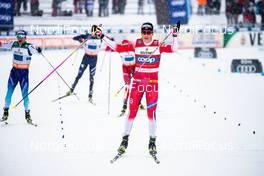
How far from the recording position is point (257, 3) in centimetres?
2548

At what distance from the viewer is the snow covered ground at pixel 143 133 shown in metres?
7.05

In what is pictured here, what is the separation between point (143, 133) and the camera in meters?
9.08

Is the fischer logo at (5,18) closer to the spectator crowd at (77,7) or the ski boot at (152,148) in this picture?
the spectator crowd at (77,7)

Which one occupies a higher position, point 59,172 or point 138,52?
point 138,52

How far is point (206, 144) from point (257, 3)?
755 inches

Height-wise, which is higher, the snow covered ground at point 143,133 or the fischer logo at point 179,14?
the fischer logo at point 179,14

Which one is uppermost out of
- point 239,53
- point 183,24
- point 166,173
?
point 183,24

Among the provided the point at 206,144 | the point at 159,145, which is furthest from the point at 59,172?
the point at 206,144

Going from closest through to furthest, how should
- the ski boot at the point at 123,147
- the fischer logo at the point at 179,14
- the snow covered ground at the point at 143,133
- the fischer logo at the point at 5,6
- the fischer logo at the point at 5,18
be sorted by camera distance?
1. the snow covered ground at the point at 143,133
2. the ski boot at the point at 123,147
3. the fischer logo at the point at 5,6
4. the fischer logo at the point at 5,18
5. the fischer logo at the point at 179,14

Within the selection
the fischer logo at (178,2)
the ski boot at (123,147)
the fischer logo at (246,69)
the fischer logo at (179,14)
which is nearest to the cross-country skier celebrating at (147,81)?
the ski boot at (123,147)

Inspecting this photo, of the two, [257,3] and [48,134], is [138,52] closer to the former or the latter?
[48,134]

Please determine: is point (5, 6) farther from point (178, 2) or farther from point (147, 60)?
point (147, 60)

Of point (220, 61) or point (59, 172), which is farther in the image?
point (220, 61)

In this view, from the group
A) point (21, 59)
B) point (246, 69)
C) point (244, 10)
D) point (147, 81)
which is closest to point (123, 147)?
point (147, 81)
